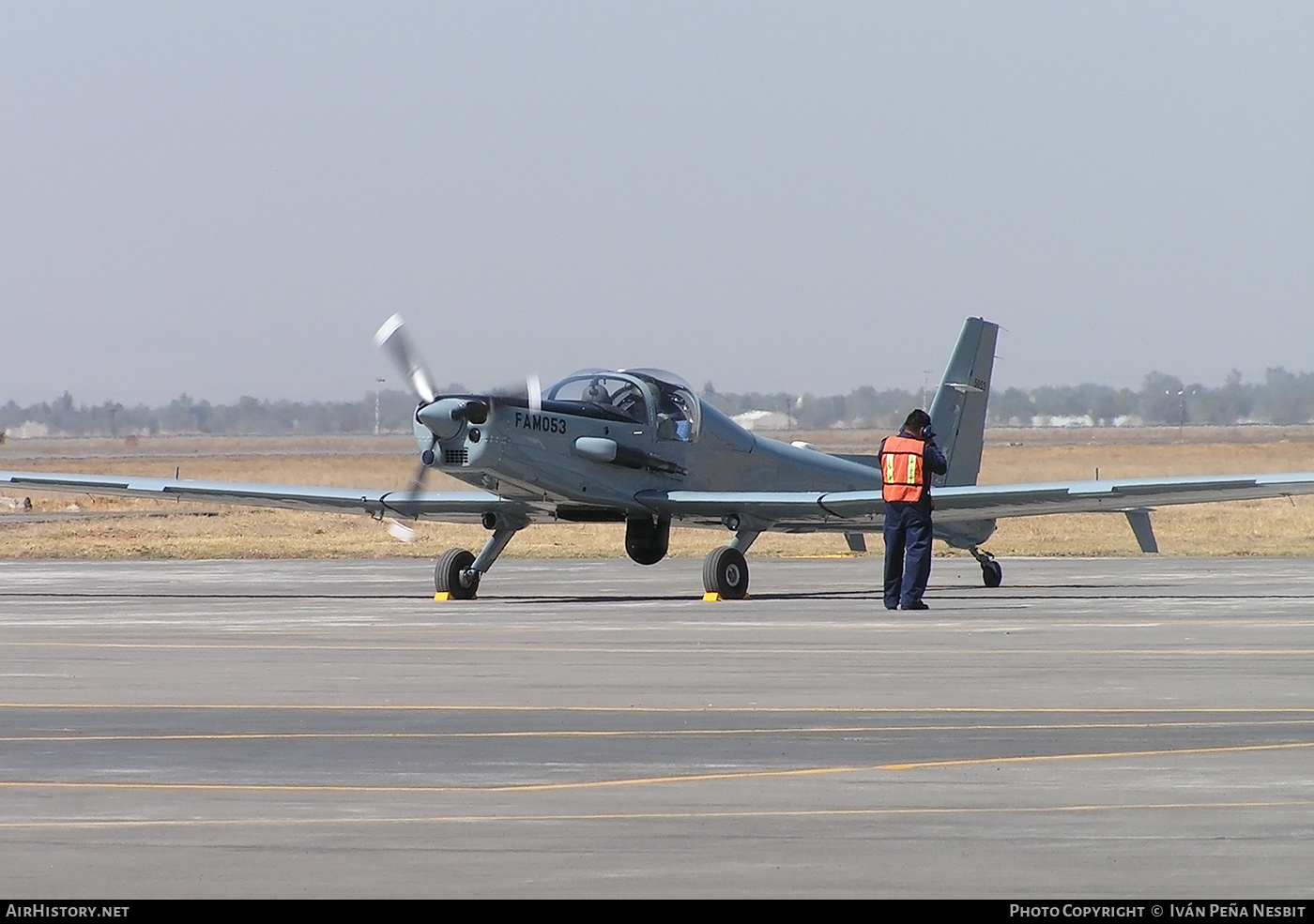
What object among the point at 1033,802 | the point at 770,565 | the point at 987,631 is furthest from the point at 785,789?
the point at 770,565

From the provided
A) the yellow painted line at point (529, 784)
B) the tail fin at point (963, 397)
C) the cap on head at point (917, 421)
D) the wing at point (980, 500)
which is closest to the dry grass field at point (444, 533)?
the tail fin at point (963, 397)

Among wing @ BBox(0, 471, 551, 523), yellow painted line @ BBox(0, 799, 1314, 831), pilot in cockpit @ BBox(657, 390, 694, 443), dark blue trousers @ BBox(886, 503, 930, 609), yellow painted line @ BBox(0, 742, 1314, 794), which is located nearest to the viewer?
yellow painted line @ BBox(0, 799, 1314, 831)

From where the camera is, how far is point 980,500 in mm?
22141

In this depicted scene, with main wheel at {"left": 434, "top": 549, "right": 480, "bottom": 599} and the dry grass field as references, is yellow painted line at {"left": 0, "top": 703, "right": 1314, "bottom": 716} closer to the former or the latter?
main wheel at {"left": 434, "top": 549, "right": 480, "bottom": 599}

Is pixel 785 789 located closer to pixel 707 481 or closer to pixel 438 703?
pixel 438 703

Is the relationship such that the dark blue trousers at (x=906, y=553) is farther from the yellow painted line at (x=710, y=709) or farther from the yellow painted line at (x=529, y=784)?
the yellow painted line at (x=529, y=784)

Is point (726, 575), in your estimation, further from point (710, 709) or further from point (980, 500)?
point (710, 709)

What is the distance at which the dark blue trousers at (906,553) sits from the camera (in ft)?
63.5

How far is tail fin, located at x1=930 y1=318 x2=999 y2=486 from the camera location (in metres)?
27.9

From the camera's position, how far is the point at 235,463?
108 m

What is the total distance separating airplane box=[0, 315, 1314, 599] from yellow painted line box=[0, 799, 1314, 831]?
45.8ft

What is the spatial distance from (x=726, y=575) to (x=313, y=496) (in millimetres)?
5693

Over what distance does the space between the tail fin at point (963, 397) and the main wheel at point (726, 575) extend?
21.7 feet

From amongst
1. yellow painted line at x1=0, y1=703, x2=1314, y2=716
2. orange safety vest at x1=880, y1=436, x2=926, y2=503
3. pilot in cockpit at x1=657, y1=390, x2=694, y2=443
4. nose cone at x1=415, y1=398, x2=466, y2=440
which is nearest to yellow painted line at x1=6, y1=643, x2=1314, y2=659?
yellow painted line at x1=0, y1=703, x2=1314, y2=716
